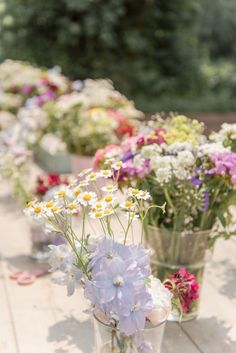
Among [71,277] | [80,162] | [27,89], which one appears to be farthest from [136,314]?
[27,89]

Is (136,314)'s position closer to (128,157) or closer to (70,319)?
(70,319)

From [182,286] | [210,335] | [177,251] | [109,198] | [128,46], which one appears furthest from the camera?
[128,46]

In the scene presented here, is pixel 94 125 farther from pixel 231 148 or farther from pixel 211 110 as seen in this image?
pixel 211 110

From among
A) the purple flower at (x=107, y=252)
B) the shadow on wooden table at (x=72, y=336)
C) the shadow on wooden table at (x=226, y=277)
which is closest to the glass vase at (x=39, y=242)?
the shadow on wooden table at (x=72, y=336)

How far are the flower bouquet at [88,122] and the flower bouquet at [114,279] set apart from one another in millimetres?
1260

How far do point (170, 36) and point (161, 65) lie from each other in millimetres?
403

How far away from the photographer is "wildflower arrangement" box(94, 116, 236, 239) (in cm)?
148

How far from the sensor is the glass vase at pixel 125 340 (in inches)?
44.8

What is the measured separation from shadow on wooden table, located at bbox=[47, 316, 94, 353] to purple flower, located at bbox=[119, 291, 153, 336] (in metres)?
0.35

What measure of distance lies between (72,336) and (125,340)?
359mm

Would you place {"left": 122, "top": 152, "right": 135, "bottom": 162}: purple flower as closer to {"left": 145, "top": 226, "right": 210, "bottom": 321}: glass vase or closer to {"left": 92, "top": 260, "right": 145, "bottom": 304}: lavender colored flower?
{"left": 145, "top": 226, "right": 210, "bottom": 321}: glass vase

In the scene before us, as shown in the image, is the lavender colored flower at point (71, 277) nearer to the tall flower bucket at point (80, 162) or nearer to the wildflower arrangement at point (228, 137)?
the wildflower arrangement at point (228, 137)

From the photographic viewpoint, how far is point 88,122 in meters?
2.56

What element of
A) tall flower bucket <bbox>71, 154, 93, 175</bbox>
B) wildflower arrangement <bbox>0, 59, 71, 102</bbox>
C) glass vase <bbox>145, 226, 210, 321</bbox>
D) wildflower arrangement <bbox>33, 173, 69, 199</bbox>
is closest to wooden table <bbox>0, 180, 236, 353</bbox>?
glass vase <bbox>145, 226, 210, 321</bbox>
